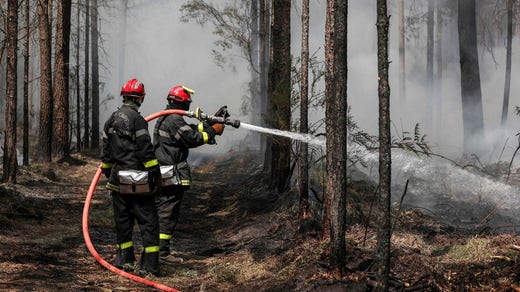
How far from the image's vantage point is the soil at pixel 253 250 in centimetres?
501

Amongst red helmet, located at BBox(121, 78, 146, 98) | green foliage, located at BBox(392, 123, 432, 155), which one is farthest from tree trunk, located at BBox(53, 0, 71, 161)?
green foliage, located at BBox(392, 123, 432, 155)

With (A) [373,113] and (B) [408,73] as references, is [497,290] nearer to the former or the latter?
(A) [373,113]

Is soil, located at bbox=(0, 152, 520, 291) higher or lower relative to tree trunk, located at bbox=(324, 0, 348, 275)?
lower

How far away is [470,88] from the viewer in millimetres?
17344

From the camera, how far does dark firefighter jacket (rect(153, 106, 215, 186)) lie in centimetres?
709

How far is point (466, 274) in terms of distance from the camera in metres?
4.87

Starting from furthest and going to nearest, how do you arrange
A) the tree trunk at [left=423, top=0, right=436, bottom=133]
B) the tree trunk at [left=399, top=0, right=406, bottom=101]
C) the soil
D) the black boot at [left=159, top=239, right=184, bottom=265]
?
the tree trunk at [left=399, top=0, right=406, bottom=101] → the tree trunk at [left=423, top=0, right=436, bottom=133] → the black boot at [left=159, top=239, right=184, bottom=265] → the soil

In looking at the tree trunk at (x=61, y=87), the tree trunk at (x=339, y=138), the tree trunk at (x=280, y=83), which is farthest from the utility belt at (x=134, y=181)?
the tree trunk at (x=61, y=87)

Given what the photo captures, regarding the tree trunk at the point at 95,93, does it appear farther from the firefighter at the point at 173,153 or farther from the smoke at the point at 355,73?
the firefighter at the point at 173,153

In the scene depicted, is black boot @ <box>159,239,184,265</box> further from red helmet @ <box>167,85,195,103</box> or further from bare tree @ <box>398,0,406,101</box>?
bare tree @ <box>398,0,406,101</box>

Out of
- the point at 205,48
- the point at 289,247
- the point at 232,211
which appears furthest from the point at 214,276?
the point at 205,48

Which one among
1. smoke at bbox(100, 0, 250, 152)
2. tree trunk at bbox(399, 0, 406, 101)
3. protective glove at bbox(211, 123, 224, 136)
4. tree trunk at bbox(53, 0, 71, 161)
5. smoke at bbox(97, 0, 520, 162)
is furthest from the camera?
smoke at bbox(100, 0, 250, 152)

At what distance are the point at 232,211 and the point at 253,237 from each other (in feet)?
9.03

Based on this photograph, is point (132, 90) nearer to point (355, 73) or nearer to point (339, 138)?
point (339, 138)
